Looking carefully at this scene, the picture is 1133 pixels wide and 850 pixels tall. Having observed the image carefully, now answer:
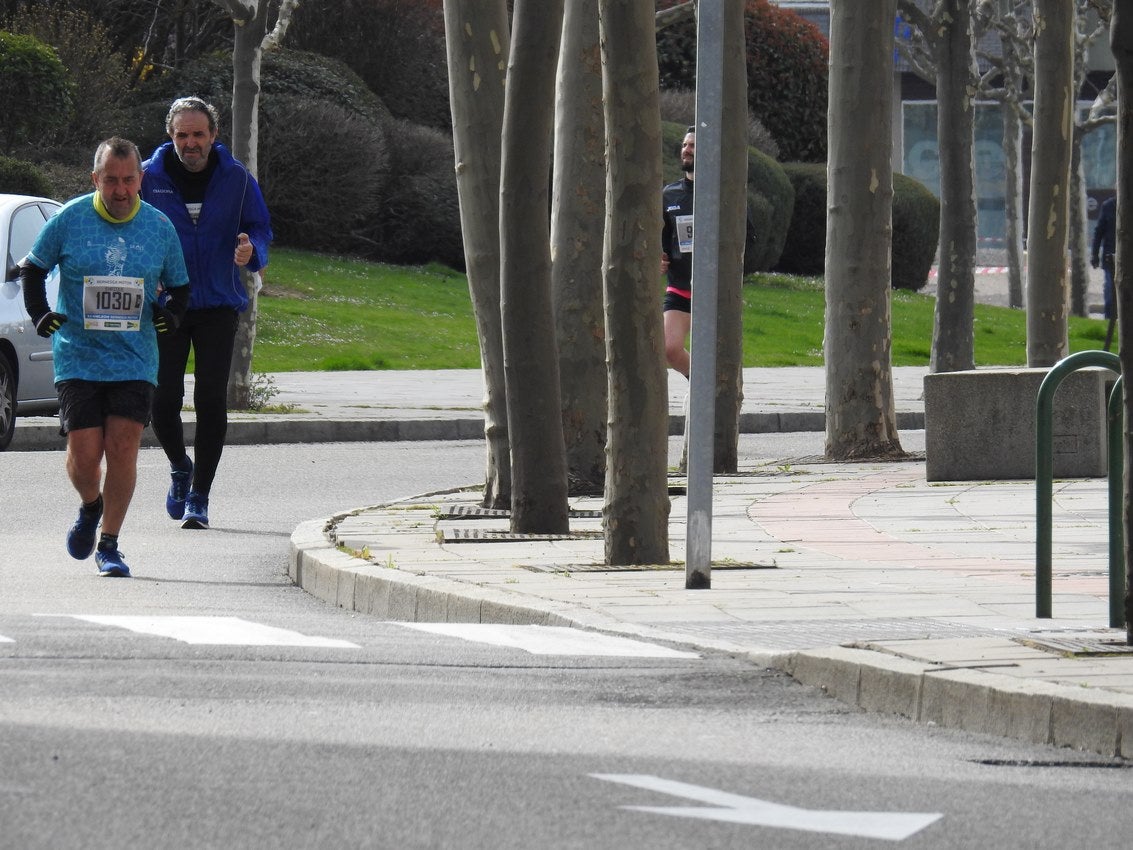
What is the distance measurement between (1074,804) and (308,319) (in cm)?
2424

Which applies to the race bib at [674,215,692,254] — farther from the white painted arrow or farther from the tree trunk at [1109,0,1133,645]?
the white painted arrow

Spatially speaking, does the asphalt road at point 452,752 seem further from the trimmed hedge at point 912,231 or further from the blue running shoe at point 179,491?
the trimmed hedge at point 912,231

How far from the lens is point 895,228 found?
122ft

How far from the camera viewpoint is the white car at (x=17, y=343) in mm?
15805

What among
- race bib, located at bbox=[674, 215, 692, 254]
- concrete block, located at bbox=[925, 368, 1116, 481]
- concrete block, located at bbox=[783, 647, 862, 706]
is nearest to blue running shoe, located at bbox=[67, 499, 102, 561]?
concrete block, located at bbox=[783, 647, 862, 706]

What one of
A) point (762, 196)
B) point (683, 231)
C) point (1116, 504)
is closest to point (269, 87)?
point (762, 196)

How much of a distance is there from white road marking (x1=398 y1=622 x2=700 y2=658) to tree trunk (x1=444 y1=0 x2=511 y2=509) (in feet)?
11.7

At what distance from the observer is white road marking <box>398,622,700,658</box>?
22.3 ft

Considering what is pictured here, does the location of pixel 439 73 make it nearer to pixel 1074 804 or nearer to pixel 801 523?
pixel 801 523

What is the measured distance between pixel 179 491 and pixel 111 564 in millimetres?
2225

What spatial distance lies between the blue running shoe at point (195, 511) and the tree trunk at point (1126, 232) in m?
5.77

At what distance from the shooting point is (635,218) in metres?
8.92

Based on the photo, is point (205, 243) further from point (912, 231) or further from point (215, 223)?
point (912, 231)

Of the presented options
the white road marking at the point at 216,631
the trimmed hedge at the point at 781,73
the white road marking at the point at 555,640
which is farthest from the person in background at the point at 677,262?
the trimmed hedge at the point at 781,73
